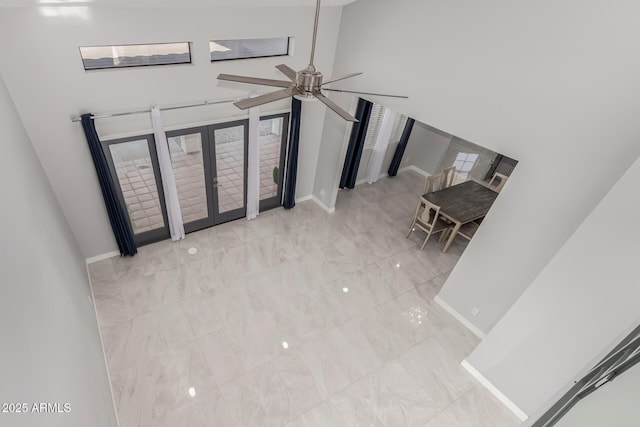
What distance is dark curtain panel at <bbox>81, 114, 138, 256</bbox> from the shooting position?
4.05 meters

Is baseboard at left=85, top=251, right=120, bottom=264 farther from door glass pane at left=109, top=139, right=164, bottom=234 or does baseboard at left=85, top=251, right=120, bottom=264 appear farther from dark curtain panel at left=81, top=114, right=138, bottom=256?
door glass pane at left=109, top=139, right=164, bottom=234

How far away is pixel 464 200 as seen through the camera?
6215 millimetres

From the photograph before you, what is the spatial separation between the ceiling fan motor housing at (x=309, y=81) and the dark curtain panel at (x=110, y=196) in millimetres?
2905

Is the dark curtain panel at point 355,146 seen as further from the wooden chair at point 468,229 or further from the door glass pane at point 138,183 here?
the door glass pane at point 138,183

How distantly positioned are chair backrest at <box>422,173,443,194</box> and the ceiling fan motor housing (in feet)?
14.1

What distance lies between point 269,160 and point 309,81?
4.38 m

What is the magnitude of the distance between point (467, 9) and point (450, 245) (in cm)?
403

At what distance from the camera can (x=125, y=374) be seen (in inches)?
154

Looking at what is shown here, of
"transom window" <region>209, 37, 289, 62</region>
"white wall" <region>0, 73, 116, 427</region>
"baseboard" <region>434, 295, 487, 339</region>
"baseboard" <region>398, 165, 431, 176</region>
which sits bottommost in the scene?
"baseboard" <region>434, 295, 487, 339</region>

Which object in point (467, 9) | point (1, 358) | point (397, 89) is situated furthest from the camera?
point (397, 89)

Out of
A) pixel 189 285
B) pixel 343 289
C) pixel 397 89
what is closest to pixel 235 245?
pixel 189 285

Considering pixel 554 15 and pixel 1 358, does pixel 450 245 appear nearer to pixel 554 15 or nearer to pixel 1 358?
pixel 554 15

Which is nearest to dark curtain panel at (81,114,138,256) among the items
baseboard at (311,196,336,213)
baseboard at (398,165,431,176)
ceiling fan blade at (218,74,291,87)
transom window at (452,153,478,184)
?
ceiling fan blade at (218,74,291,87)

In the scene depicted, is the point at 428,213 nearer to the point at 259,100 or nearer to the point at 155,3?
the point at 259,100
